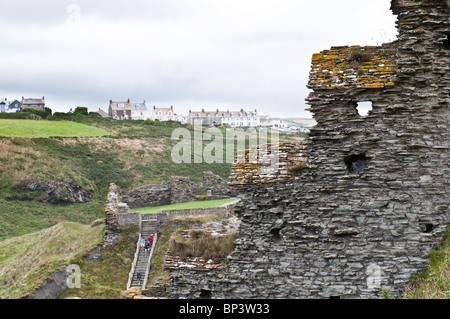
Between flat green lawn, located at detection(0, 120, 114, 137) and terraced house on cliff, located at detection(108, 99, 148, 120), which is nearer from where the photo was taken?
flat green lawn, located at detection(0, 120, 114, 137)

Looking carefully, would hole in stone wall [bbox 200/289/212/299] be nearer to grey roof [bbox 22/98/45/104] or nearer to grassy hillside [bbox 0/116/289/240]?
grassy hillside [bbox 0/116/289/240]

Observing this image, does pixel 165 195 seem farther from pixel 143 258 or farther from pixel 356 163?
pixel 356 163

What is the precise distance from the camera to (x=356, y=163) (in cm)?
1115

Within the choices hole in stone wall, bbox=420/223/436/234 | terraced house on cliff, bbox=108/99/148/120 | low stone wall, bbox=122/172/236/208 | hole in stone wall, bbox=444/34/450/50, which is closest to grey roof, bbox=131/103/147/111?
terraced house on cliff, bbox=108/99/148/120

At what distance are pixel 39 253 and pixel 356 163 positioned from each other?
69.1 feet

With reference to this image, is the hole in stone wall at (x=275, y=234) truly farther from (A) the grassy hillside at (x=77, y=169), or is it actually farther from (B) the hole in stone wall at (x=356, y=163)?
(A) the grassy hillside at (x=77, y=169)

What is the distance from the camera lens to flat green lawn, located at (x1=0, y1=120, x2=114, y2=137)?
5712cm

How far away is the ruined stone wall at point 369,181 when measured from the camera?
10.6 meters

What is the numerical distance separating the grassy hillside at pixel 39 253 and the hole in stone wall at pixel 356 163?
14.7 metres

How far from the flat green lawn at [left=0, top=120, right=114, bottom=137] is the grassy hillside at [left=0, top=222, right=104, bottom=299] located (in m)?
27.9

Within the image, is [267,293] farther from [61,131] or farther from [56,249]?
[61,131]

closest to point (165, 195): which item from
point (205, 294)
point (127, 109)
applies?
point (205, 294)

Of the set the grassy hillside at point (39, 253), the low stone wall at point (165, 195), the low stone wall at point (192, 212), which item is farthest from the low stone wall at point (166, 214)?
the low stone wall at point (165, 195)
